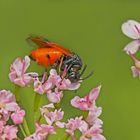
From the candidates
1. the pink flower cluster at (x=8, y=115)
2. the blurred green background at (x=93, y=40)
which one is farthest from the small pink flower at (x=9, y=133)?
the blurred green background at (x=93, y=40)

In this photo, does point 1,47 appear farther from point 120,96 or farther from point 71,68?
point 71,68

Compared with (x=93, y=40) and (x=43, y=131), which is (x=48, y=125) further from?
(x=93, y=40)

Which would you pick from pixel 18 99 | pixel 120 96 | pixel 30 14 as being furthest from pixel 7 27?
pixel 18 99

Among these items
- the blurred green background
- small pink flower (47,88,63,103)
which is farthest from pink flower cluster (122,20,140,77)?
the blurred green background

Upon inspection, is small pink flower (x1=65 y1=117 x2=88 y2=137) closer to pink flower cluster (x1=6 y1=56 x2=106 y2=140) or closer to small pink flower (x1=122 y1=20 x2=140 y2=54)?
pink flower cluster (x1=6 y1=56 x2=106 y2=140)

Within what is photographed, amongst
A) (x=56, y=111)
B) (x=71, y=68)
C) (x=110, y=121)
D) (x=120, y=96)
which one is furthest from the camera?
(x=120, y=96)

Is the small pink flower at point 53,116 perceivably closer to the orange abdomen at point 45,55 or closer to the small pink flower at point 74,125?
the small pink flower at point 74,125
